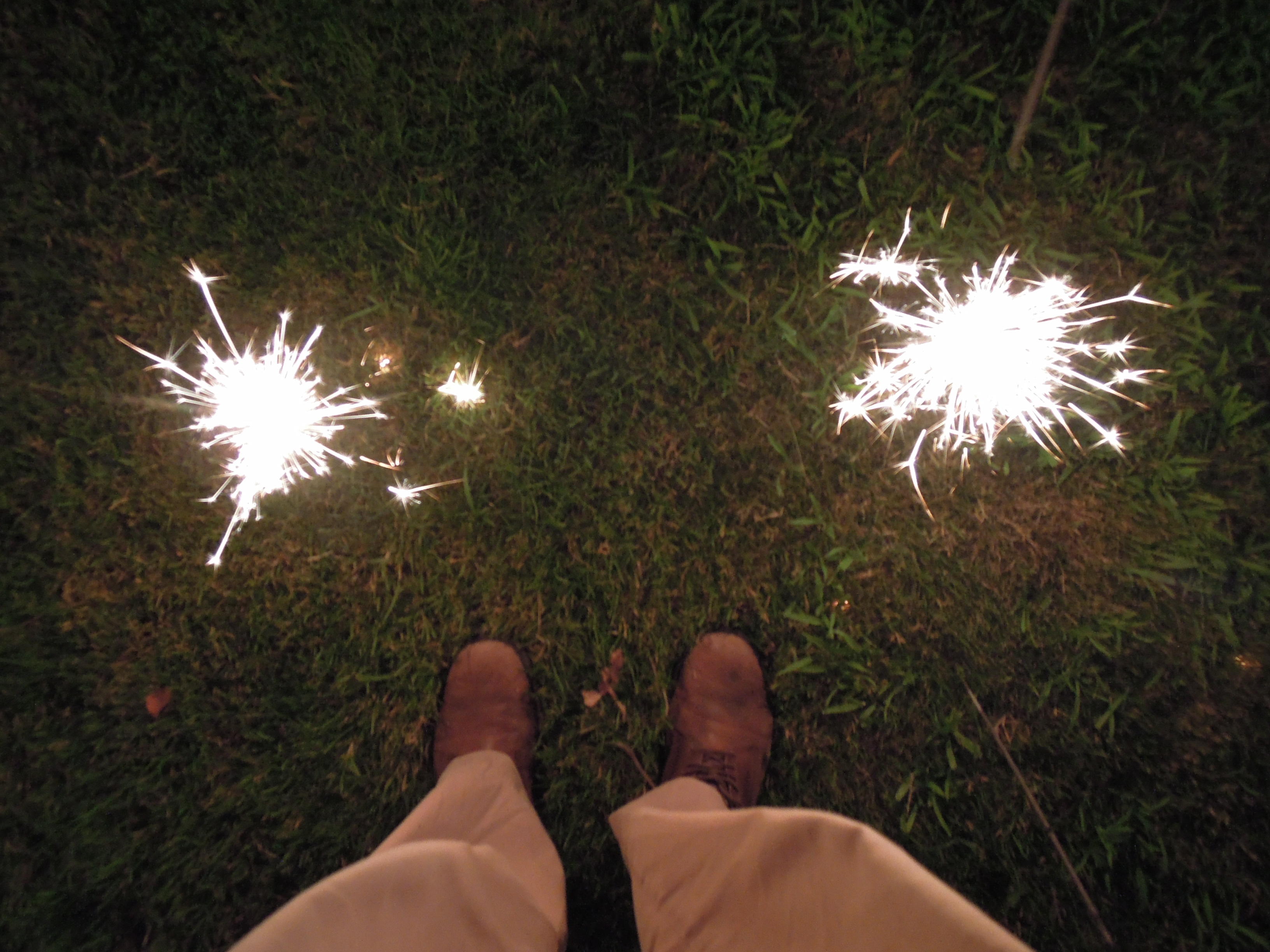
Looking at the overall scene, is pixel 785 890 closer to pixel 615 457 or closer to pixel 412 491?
pixel 615 457

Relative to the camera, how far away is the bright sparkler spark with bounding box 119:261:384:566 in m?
1.63

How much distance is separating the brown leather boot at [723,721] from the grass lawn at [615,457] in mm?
61

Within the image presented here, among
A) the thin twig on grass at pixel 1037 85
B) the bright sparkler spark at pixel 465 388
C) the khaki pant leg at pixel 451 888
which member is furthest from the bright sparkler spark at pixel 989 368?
the khaki pant leg at pixel 451 888

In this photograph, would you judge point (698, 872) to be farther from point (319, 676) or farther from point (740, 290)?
point (740, 290)

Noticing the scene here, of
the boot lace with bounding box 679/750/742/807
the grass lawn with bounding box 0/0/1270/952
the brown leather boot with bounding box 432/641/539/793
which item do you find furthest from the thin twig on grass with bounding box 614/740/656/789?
the brown leather boot with bounding box 432/641/539/793

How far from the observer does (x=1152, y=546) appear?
1845 millimetres

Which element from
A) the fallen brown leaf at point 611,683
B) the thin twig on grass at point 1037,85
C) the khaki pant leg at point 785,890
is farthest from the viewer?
the fallen brown leaf at point 611,683

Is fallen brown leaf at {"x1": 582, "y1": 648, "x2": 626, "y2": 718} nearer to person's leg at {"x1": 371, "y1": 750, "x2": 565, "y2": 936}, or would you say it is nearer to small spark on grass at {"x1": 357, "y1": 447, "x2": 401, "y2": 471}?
person's leg at {"x1": 371, "y1": 750, "x2": 565, "y2": 936}

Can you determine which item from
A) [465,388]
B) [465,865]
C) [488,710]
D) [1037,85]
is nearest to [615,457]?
[465,388]

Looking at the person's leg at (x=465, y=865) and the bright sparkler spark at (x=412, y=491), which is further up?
the bright sparkler spark at (x=412, y=491)

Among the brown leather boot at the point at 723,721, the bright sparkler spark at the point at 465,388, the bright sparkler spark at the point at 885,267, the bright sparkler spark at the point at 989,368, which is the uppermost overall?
the bright sparkler spark at the point at 885,267

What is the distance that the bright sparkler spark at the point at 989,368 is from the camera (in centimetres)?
155

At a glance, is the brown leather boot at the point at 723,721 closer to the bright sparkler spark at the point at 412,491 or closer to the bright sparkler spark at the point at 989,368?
the bright sparkler spark at the point at 989,368

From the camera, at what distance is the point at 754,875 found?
50.5 inches
